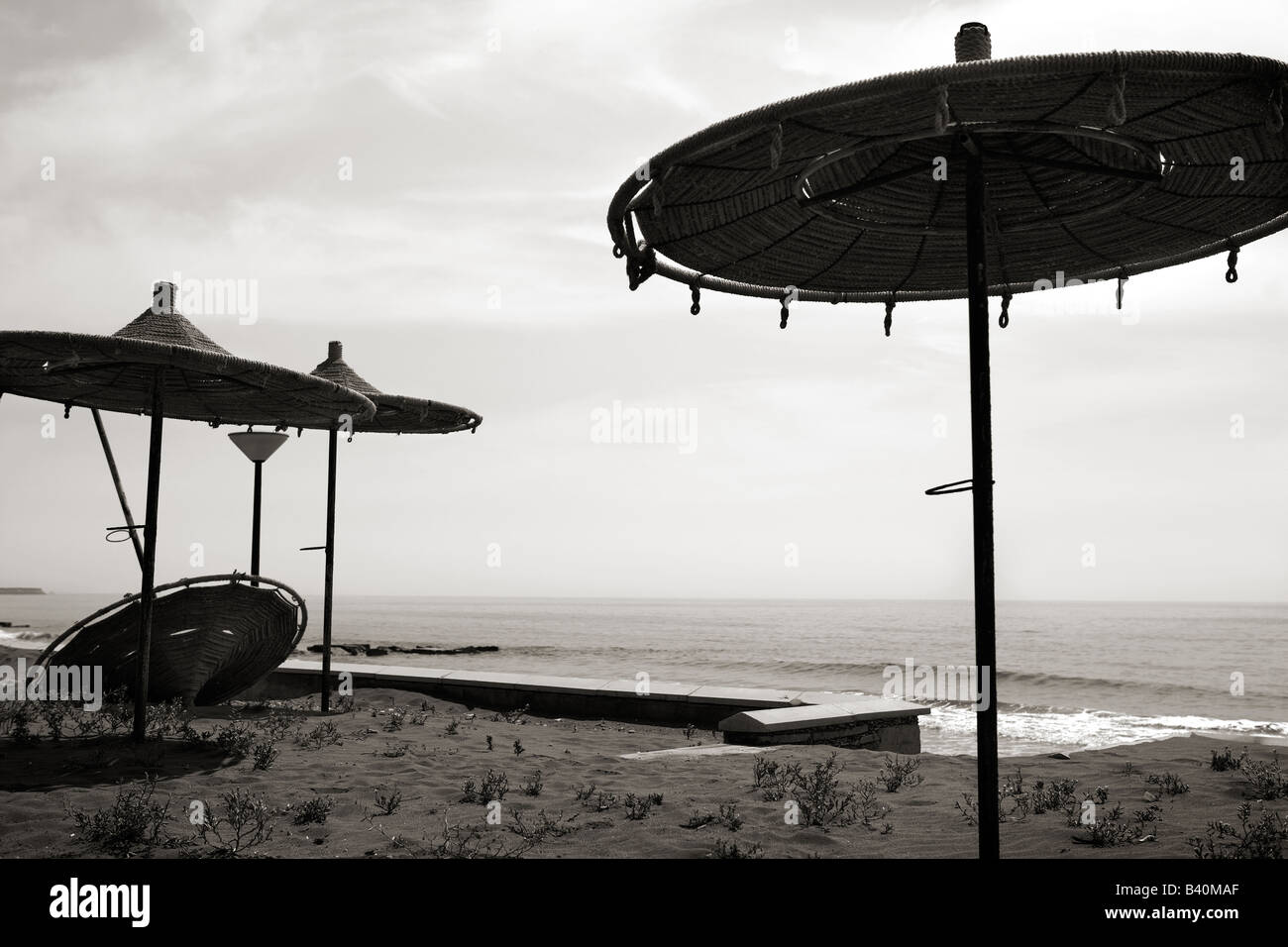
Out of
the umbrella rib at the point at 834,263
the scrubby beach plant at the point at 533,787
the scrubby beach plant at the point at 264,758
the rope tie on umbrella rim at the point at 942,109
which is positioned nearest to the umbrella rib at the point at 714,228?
the umbrella rib at the point at 834,263

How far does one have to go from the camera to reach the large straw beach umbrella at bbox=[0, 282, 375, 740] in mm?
6652

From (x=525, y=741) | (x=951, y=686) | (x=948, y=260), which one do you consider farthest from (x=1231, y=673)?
(x=948, y=260)

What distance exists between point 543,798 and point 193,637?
5.09 m

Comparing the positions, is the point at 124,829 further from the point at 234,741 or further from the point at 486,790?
the point at 234,741

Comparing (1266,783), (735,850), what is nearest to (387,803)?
(735,850)

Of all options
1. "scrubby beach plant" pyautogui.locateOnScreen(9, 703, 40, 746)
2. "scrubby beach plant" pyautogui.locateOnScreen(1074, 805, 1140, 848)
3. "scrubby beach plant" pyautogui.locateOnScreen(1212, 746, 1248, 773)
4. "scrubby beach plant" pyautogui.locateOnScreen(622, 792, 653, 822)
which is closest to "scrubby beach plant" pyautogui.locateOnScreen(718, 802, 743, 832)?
"scrubby beach plant" pyautogui.locateOnScreen(622, 792, 653, 822)

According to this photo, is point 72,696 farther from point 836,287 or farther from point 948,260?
point 948,260

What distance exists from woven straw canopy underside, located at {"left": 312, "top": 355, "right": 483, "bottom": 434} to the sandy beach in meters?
3.79

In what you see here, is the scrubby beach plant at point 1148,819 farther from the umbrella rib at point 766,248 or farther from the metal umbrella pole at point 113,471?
the metal umbrella pole at point 113,471

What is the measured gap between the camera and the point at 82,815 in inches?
202

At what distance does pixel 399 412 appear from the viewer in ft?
38.4

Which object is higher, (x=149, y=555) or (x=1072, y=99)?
(x=1072, y=99)

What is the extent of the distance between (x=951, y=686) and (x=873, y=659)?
12810 mm

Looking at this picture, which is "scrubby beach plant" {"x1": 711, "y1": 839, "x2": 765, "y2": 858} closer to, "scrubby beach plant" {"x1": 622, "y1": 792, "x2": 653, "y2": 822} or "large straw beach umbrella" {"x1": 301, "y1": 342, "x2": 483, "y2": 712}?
"scrubby beach plant" {"x1": 622, "y1": 792, "x2": 653, "y2": 822}
